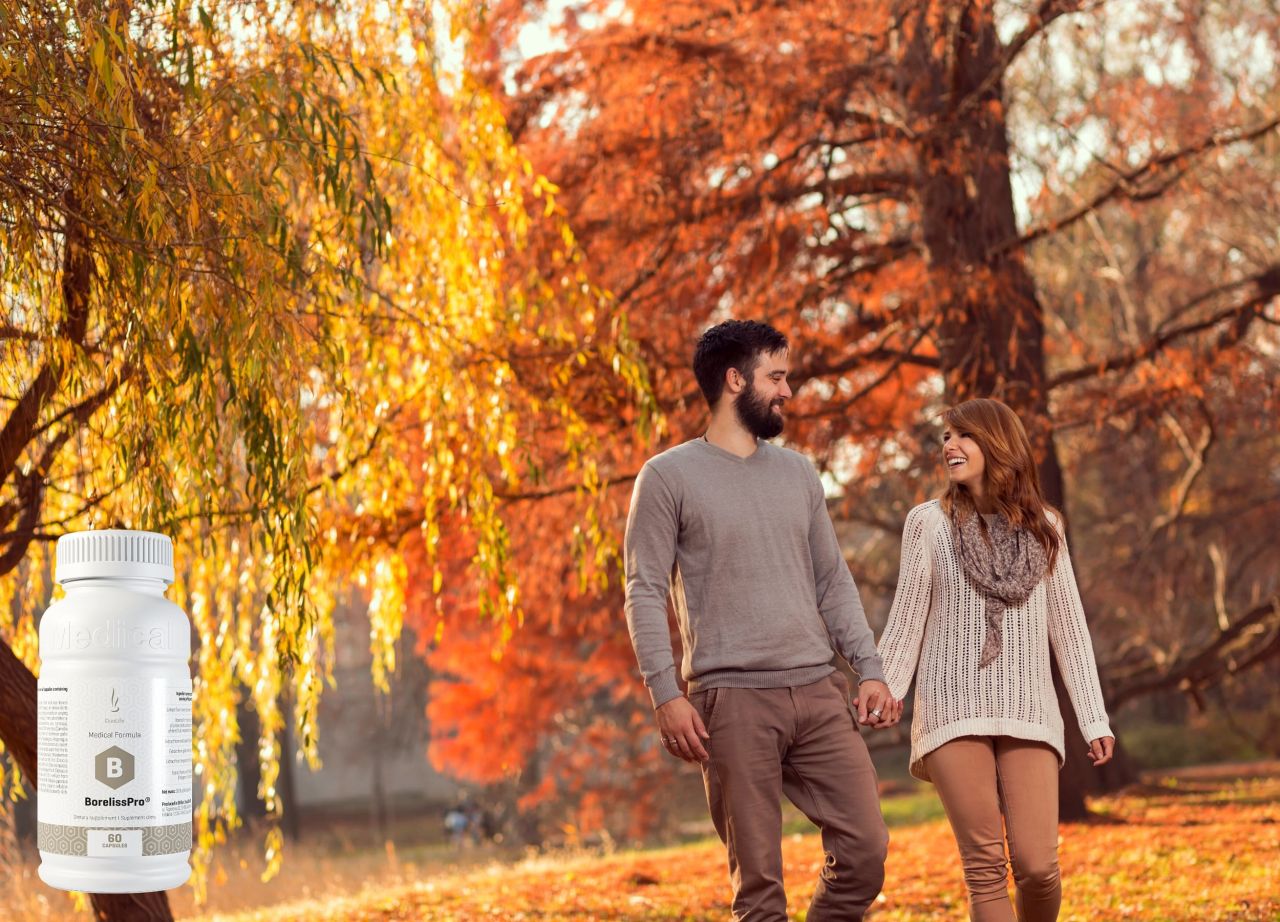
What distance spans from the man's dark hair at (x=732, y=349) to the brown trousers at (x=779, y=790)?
97 centimetres

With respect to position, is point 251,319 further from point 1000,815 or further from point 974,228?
point 974,228

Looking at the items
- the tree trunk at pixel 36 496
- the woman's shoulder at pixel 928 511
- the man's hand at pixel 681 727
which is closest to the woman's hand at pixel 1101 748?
the woman's shoulder at pixel 928 511

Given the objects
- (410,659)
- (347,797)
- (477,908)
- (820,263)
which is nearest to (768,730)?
(477,908)

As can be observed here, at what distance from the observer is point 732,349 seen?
458cm

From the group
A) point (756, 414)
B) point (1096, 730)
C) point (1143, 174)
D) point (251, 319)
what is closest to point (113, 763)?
point (756, 414)

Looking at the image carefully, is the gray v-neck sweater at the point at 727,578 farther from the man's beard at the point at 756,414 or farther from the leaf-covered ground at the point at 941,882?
the leaf-covered ground at the point at 941,882

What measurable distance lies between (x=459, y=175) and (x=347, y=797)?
39062 millimetres

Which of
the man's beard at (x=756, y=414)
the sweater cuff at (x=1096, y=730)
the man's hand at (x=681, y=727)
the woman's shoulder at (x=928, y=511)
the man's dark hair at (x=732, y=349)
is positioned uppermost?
the man's dark hair at (x=732, y=349)

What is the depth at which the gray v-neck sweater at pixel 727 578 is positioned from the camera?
4.35 m

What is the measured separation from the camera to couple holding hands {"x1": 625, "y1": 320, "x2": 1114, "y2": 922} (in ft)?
14.2

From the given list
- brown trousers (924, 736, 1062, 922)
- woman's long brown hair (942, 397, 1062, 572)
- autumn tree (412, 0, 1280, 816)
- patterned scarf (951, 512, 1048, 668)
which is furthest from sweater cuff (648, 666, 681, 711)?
autumn tree (412, 0, 1280, 816)

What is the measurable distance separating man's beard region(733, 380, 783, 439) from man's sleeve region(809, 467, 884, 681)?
0.23 metres

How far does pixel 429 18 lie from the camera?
299 inches

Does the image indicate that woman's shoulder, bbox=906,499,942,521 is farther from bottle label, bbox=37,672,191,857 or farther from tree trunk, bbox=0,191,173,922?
tree trunk, bbox=0,191,173,922
